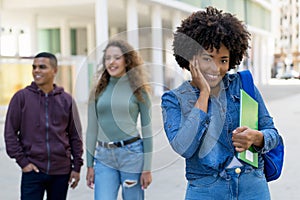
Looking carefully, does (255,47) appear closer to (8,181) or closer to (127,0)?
(127,0)

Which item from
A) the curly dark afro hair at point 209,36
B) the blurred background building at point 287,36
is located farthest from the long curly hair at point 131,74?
the blurred background building at point 287,36

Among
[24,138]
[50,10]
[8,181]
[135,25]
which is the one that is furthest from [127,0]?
[24,138]

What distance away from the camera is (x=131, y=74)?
3223 mm

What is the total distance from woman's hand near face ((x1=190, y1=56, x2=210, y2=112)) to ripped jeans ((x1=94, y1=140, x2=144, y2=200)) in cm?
145

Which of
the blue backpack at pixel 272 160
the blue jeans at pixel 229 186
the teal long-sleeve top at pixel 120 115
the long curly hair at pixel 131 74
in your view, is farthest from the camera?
the teal long-sleeve top at pixel 120 115

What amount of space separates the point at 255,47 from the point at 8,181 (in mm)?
39461

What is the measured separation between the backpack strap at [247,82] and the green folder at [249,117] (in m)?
0.05

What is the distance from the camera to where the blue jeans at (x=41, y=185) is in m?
3.47

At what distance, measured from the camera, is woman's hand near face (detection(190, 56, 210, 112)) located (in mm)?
1964

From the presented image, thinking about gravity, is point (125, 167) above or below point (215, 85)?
below

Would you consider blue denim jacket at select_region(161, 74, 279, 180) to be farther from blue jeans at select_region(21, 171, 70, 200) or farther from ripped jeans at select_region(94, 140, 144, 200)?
blue jeans at select_region(21, 171, 70, 200)

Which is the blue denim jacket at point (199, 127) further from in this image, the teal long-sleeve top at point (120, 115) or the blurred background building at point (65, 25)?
the blurred background building at point (65, 25)

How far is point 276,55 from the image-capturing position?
86.0m

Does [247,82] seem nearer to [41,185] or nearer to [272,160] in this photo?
[272,160]
